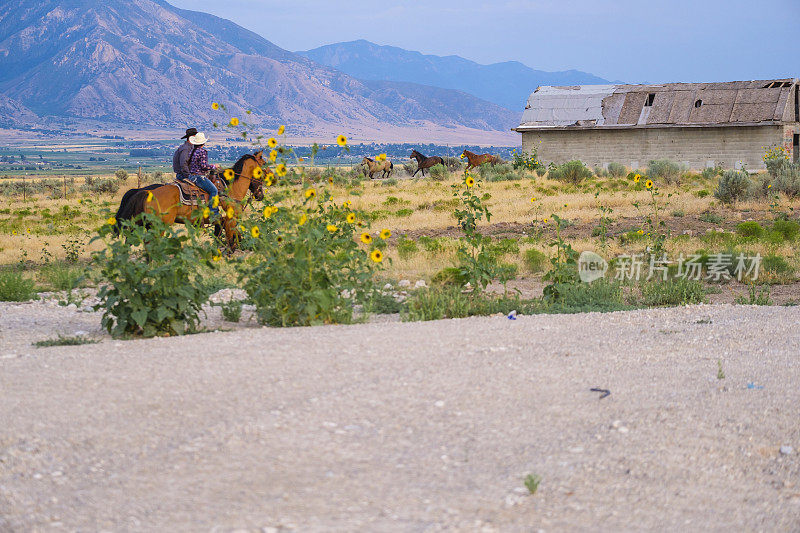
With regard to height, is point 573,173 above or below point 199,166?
below

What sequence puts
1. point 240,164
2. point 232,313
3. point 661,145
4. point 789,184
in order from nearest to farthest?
point 232,313, point 240,164, point 789,184, point 661,145

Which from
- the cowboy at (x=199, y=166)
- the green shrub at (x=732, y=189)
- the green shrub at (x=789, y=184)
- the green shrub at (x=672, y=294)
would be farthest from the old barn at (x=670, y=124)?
the green shrub at (x=672, y=294)

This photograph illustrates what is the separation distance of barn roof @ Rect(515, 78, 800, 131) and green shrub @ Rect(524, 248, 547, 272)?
26163 millimetres

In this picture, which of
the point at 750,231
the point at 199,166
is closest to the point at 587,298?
the point at 750,231

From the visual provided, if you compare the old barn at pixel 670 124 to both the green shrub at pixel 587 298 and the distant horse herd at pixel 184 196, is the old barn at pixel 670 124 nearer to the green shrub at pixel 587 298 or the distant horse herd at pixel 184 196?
the distant horse herd at pixel 184 196

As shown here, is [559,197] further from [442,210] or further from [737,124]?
[737,124]

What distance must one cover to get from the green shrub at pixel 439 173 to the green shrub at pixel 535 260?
76.6ft

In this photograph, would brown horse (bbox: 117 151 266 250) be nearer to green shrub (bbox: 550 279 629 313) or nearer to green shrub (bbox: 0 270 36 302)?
green shrub (bbox: 0 270 36 302)

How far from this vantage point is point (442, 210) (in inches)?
893

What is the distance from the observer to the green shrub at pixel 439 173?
3692 cm

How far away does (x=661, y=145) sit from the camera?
3797cm

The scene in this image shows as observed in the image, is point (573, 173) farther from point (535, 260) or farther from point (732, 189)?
point (535, 260)

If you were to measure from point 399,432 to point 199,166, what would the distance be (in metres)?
10.2

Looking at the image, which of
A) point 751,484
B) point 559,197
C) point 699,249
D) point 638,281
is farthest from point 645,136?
point 751,484
